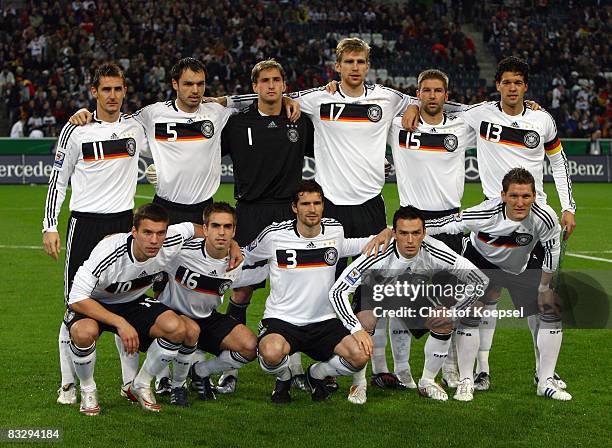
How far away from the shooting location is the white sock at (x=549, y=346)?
7.40 m

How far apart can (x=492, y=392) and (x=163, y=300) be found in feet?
8.41

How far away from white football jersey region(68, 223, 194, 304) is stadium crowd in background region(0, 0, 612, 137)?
19.9 meters

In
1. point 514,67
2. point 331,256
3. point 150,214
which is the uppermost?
point 514,67

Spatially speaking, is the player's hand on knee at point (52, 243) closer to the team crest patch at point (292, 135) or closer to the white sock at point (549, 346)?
the team crest patch at point (292, 135)

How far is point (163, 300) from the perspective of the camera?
7387 mm

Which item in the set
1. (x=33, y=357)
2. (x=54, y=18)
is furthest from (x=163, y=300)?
(x=54, y=18)

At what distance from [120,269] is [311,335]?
1.44 metres

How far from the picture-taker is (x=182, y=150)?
7.76 m

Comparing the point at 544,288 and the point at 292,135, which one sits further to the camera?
the point at 292,135

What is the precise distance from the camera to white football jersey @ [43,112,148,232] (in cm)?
741

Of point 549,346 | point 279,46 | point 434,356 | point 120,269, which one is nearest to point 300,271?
point 434,356

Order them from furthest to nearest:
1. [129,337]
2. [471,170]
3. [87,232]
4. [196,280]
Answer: [471,170] < [87,232] < [196,280] < [129,337]

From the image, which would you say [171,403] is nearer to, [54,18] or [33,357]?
[33,357]

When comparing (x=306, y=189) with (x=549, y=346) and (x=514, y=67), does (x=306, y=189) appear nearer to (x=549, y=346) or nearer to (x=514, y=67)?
(x=514, y=67)
